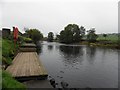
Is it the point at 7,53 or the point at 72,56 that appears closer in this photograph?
the point at 7,53

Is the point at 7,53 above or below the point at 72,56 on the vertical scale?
above

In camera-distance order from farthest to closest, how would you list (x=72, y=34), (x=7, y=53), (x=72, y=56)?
(x=72, y=34), (x=72, y=56), (x=7, y=53)

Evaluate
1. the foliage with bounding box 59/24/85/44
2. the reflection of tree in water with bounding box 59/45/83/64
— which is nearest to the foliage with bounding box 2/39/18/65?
the reflection of tree in water with bounding box 59/45/83/64

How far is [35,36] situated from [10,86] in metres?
40.2

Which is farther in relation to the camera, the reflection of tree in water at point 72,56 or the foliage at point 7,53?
the reflection of tree in water at point 72,56

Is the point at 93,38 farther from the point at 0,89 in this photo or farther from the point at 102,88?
the point at 0,89

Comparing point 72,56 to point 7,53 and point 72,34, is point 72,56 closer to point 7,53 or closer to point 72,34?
point 7,53

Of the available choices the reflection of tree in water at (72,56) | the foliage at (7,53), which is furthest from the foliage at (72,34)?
the foliage at (7,53)

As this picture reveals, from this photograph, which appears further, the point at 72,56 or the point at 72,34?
the point at 72,34

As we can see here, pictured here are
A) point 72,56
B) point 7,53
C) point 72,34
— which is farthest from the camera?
point 72,34

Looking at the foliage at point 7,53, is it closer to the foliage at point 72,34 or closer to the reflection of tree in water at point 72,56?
the reflection of tree in water at point 72,56

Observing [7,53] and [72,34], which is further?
[72,34]

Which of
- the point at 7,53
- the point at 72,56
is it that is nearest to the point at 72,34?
the point at 72,56

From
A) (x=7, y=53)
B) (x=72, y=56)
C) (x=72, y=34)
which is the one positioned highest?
(x=72, y=34)
